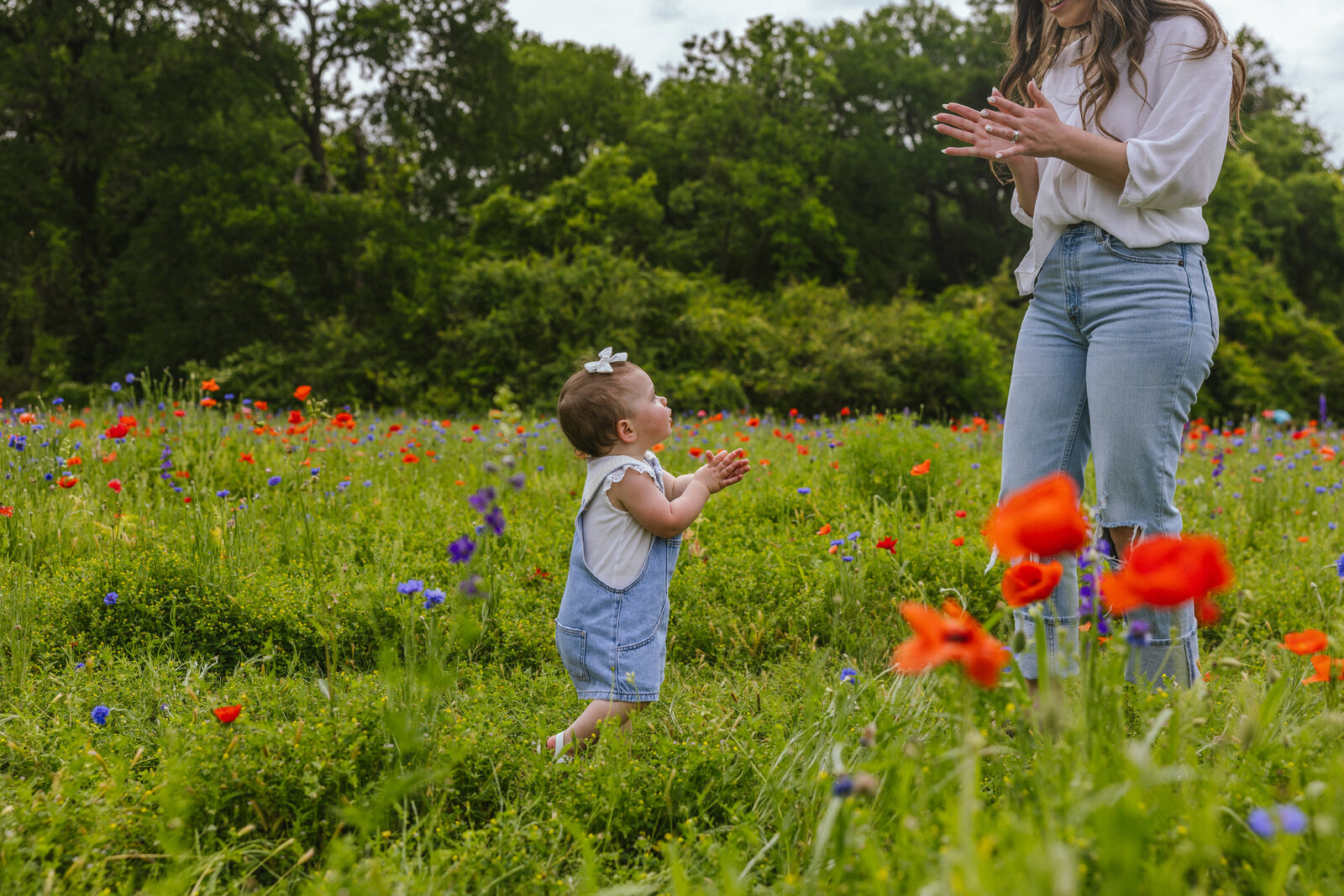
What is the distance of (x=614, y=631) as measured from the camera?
2.23 metres

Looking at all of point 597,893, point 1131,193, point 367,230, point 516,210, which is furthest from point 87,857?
point 367,230

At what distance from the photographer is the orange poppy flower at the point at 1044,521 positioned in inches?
41.9

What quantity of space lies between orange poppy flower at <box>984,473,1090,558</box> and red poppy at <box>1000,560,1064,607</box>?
215mm

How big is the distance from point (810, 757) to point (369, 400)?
45.4 ft

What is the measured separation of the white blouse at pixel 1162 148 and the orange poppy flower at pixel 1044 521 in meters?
1.32

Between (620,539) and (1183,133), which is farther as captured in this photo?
(620,539)

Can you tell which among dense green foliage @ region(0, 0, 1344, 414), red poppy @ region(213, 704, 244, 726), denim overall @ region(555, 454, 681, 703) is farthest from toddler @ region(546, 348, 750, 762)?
dense green foliage @ region(0, 0, 1344, 414)

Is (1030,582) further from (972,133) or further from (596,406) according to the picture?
(972,133)

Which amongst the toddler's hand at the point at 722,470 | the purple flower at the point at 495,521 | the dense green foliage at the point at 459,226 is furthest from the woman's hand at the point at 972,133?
the dense green foliage at the point at 459,226

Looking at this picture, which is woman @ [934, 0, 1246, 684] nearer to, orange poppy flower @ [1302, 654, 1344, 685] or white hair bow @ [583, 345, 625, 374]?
orange poppy flower @ [1302, 654, 1344, 685]

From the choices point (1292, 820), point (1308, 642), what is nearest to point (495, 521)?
point (1292, 820)

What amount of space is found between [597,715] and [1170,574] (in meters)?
1.48

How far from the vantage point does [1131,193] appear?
6.72 ft

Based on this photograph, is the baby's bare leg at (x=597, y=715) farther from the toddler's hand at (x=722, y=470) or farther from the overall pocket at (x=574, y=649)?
the toddler's hand at (x=722, y=470)
